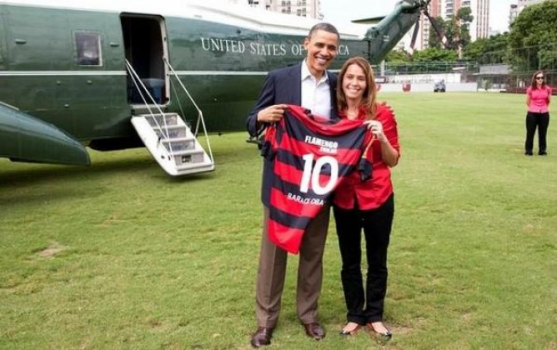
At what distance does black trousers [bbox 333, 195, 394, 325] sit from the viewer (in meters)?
3.63

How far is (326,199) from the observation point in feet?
11.5

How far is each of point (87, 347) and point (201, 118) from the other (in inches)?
285

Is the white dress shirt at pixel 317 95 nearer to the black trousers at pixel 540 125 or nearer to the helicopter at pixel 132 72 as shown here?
the helicopter at pixel 132 72

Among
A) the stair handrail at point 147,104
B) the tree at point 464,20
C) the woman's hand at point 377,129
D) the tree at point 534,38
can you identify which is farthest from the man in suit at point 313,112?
the tree at point 464,20

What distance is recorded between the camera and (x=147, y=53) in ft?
37.3

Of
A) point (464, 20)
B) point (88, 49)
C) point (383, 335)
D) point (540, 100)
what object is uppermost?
point (464, 20)

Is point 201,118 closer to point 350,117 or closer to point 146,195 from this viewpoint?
point 146,195

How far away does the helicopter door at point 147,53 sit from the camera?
35.4ft

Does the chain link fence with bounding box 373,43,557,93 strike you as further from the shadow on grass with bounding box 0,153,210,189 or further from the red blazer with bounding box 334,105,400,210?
the red blazer with bounding box 334,105,400,210

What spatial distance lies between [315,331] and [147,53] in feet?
29.0

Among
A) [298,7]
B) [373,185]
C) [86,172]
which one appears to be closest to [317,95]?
[373,185]

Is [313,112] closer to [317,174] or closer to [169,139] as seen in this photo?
[317,174]

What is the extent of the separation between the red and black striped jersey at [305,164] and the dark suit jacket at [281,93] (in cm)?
10

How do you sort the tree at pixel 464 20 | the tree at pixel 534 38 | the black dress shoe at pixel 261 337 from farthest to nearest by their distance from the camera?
the tree at pixel 464 20
the tree at pixel 534 38
the black dress shoe at pixel 261 337
